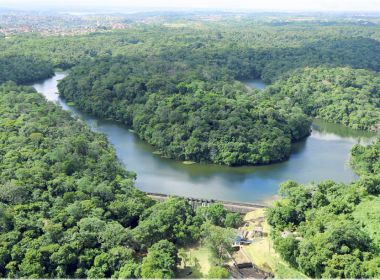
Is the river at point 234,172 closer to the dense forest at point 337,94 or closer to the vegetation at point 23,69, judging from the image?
the dense forest at point 337,94

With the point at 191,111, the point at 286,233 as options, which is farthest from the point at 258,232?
the point at 191,111

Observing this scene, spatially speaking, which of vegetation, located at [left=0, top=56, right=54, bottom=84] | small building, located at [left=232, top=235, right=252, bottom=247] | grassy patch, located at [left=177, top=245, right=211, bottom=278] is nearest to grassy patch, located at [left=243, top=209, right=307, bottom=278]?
small building, located at [left=232, top=235, right=252, bottom=247]

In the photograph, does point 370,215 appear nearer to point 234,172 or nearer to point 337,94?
point 234,172

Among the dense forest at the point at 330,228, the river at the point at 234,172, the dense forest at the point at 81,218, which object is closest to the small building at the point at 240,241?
the dense forest at the point at 81,218

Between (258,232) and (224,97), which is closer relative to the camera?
(258,232)

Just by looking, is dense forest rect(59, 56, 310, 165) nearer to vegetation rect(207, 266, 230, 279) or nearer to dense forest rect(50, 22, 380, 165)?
dense forest rect(50, 22, 380, 165)

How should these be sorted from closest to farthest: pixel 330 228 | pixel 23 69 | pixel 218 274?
1. pixel 218 274
2. pixel 330 228
3. pixel 23 69
